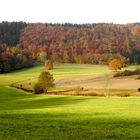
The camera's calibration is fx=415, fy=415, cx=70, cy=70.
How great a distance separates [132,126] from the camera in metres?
22.8

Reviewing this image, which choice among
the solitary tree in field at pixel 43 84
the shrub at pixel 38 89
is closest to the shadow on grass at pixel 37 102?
the shrub at pixel 38 89

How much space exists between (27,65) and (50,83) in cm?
7239

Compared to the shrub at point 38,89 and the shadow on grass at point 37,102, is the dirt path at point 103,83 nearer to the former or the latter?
the shrub at point 38,89

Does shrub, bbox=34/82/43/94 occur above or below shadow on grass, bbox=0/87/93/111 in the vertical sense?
below

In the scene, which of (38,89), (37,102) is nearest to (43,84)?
(38,89)

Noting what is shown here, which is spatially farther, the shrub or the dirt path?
the dirt path

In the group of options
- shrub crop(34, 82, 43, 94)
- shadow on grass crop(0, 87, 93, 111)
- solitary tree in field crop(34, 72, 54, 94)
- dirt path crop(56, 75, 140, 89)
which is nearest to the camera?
shadow on grass crop(0, 87, 93, 111)

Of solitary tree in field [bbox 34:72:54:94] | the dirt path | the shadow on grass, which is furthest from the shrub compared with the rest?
the shadow on grass

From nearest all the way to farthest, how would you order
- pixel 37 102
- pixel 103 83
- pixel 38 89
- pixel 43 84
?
pixel 37 102 < pixel 38 89 < pixel 43 84 < pixel 103 83

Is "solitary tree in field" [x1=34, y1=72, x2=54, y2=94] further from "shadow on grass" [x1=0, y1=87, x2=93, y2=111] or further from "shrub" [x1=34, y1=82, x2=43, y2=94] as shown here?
"shadow on grass" [x1=0, y1=87, x2=93, y2=111]

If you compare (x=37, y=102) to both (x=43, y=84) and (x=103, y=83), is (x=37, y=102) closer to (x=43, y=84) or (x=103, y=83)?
(x=43, y=84)

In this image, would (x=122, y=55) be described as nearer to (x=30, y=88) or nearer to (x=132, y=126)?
(x=30, y=88)

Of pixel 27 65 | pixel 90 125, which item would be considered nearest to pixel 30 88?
pixel 27 65

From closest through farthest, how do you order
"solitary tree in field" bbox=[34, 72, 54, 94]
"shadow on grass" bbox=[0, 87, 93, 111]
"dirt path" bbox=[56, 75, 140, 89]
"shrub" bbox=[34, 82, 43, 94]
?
1. "shadow on grass" bbox=[0, 87, 93, 111]
2. "shrub" bbox=[34, 82, 43, 94]
3. "solitary tree in field" bbox=[34, 72, 54, 94]
4. "dirt path" bbox=[56, 75, 140, 89]
